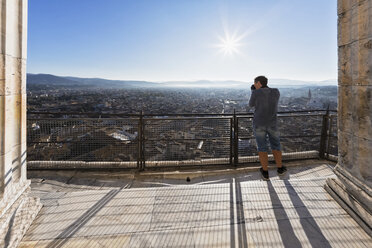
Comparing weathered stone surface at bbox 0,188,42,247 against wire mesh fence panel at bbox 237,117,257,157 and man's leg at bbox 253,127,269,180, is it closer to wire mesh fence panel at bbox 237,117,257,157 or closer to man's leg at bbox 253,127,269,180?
man's leg at bbox 253,127,269,180

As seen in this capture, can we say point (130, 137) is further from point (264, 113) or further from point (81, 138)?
point (264, 113)

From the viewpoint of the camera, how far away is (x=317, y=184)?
2.99 metres

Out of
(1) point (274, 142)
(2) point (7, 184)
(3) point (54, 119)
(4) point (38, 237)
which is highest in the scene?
(3) point (54, 119)

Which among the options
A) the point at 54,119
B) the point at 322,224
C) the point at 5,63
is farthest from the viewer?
the point at 54,119

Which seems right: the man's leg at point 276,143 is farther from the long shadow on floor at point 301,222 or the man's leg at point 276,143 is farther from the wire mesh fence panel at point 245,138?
the wire mesh fence panel at point 245,138

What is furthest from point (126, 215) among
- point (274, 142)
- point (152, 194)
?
point (274, 142)

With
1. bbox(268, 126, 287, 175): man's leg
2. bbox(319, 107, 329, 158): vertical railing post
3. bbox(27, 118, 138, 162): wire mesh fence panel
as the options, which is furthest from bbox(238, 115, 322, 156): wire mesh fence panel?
bbox(27, 118, 138, 162): wire mesh fence panel

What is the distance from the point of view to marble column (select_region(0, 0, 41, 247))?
6.33 ft

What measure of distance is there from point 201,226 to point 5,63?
2446 mm

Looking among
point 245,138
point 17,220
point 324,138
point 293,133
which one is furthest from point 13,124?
point 324,138

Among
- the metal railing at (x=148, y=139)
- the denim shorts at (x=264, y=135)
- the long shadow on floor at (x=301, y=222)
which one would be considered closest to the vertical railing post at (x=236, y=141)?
the metal railing at (x=148, y=139)

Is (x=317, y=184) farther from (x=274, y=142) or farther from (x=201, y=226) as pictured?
(x=201, y=226)

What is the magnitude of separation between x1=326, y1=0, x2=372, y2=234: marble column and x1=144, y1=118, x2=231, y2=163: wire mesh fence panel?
245 cm

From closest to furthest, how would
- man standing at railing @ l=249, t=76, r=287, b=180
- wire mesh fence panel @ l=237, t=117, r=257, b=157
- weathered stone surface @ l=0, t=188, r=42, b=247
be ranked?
weathered stone surface @ l=0, t=188, r=42, b=247 → man standing at railing @ l=249, t=76, r=287, b=180 → wire mesh fence panel @ l=237, t=117, r=257, b=157
